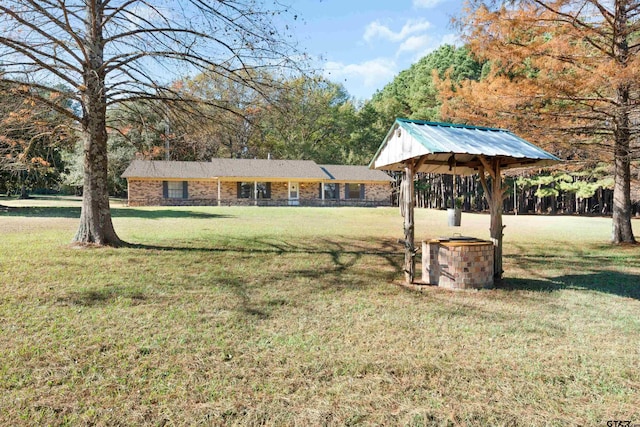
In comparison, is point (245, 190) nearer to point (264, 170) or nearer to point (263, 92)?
point (264, 170)

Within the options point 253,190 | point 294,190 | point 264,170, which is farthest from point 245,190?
point 294,190

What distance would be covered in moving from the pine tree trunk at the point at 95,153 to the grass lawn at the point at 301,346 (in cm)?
98

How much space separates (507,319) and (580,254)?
6621mm

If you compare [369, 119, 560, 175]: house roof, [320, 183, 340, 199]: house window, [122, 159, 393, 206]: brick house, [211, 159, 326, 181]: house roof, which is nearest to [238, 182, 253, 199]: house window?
[122, 159, 393, 206]: brick house

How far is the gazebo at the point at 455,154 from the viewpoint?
6250mm

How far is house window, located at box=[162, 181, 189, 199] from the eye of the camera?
98.7ft

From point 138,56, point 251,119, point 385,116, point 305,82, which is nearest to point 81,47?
point 138,56

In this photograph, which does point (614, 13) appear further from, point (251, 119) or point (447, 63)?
point (447, 63)

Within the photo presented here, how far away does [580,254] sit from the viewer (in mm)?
10000

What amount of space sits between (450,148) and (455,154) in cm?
77

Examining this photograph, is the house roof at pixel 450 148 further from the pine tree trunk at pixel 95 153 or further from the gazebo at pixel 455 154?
the pine tree trunk at pixel 95 153

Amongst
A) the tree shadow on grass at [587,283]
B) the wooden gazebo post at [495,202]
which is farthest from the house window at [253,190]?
the tree shadow on grass at [587,283]

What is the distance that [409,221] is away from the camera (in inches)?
261

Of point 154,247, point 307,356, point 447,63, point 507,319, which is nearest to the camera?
point 307,356
